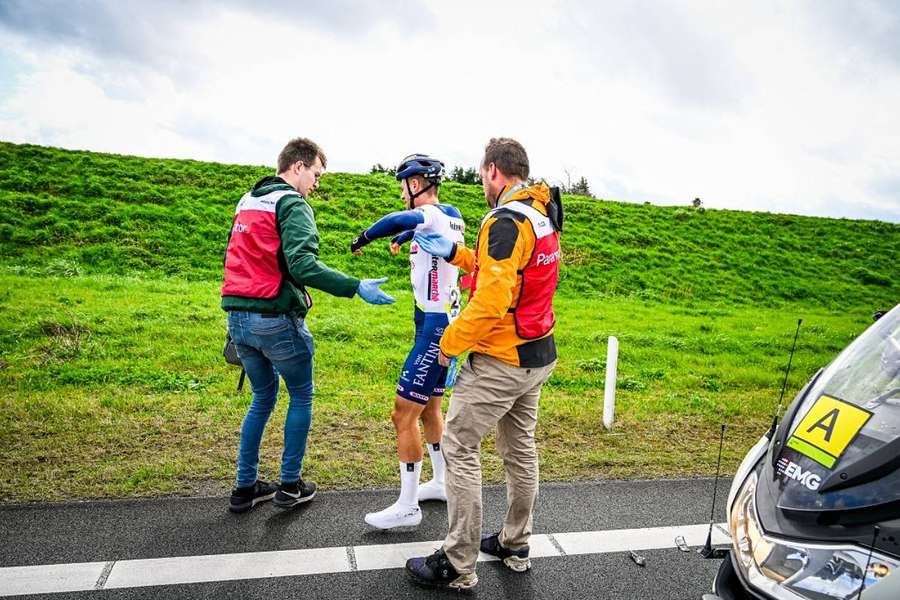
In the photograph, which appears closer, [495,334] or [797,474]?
[797,474]

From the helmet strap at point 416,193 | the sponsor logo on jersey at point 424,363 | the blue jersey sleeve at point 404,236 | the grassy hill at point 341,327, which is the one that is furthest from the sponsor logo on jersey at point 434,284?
the grassy hill at point 341,327

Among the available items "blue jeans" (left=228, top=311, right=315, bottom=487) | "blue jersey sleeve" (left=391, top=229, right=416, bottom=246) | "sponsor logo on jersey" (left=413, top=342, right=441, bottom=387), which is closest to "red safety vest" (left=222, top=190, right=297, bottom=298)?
"blue jeans" (left=228, top=311, right=315, bottom=487)

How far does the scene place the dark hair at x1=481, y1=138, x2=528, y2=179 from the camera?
138 inches

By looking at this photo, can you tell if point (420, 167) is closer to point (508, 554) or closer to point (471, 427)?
point (471, 427)

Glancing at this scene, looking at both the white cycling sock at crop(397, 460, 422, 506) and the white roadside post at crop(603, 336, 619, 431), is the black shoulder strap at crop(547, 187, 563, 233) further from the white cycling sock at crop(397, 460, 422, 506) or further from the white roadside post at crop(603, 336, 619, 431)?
the white roadside post at crop(603, 336, 619, 431)

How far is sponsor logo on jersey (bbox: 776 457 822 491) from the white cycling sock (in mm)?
2404

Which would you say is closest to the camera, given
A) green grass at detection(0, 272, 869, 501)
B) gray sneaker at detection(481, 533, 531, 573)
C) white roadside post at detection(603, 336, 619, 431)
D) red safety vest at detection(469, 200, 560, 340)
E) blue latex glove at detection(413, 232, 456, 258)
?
red safety vest at detection(469, 200, 560, 340)

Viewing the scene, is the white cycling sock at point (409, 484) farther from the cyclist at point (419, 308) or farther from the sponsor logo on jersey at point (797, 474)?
the sponsor logo on jersey at point (797, 474)

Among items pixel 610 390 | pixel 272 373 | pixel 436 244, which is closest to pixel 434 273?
pixel 436 244

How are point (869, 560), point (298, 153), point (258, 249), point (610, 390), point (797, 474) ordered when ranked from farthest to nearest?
point (610, 390) → point (298, 153) → point (258, 249) → point (797, 474) → point (869, 560)

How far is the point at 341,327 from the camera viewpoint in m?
10.7

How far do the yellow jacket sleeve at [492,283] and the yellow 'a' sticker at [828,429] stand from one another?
1.40 meters

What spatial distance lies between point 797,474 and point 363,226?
58.6 ft

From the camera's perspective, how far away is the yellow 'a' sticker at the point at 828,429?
2.27m
